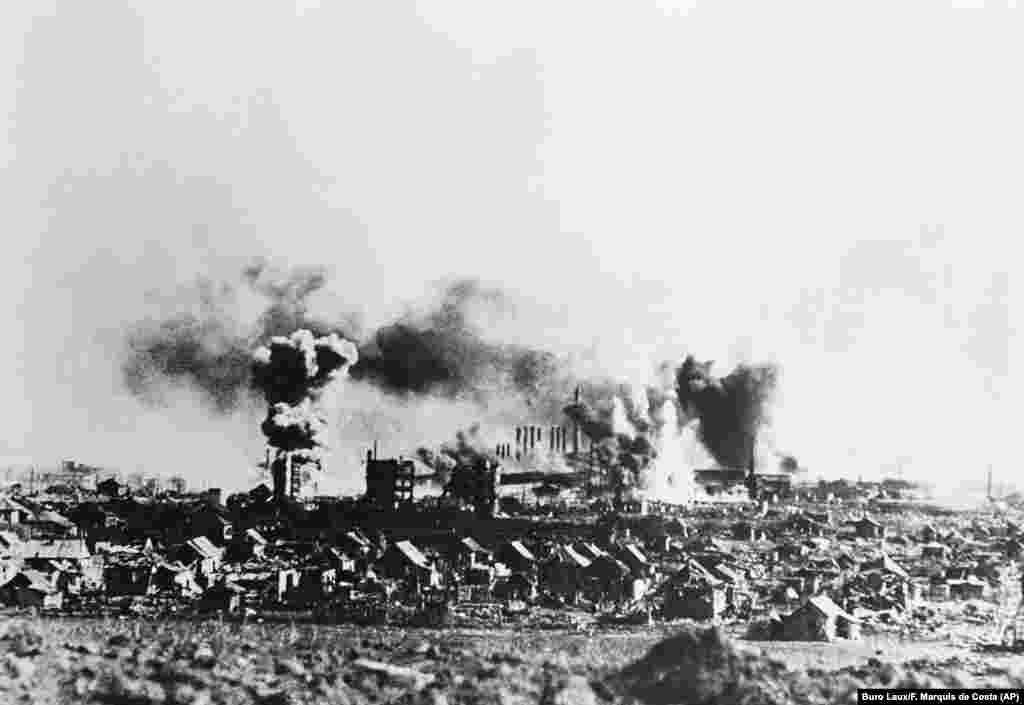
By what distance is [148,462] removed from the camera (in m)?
22.2

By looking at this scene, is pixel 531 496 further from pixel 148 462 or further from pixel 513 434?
pixel 148 462

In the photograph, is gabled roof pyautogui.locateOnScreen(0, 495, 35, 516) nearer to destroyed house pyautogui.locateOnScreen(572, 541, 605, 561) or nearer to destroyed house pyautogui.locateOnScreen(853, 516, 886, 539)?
destroyed house pyautogui.locateOnScreen(572, 541, 605, 561)

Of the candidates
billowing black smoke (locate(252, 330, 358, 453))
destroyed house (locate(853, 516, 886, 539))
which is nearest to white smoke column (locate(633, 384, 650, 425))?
destroyed house (locate(853, 516, 886, 539))

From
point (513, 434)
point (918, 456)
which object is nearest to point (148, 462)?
point (513, 434)

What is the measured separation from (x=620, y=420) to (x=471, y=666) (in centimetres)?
869

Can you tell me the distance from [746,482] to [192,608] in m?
16.2

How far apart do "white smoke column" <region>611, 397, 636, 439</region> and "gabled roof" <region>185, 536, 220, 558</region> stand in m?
9.34

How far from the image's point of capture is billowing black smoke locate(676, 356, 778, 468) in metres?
20.8

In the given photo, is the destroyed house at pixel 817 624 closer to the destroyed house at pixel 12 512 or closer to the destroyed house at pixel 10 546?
the destroyed house at pixel 10 546

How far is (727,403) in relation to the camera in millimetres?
23219

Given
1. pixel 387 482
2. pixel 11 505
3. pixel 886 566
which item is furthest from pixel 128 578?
pixel 886 566

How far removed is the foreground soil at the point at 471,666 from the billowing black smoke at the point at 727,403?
5.74 m

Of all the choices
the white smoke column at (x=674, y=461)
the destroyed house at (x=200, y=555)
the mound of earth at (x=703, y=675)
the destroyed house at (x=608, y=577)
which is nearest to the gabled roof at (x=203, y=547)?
the destroyed house at (x=200, y=555)

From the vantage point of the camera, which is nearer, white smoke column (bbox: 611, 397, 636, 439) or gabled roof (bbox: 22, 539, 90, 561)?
gabled roof (bbox: 22, 539, 90, 561)
